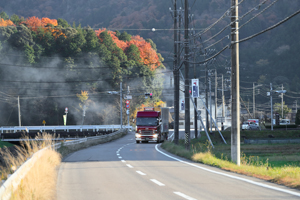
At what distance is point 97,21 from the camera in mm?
139000

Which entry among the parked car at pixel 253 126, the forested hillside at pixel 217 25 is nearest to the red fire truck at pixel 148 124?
the parked car at pixel 253 126

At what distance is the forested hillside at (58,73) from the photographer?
76.6m

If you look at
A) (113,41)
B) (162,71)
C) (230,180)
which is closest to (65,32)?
(113,41)

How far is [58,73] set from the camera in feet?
260

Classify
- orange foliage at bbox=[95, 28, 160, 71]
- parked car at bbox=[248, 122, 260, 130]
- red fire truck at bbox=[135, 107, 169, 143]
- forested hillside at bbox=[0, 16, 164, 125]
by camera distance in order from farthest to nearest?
1. orange foliage at bbox=[95, 28, 160, 71]
2. forested hillside at bbox=[0, 16, 164, 125]
3. parked car at bbox=[248, 122, 260, 130]
4. red fire truck at bbox=[135, 107, 169, 143]

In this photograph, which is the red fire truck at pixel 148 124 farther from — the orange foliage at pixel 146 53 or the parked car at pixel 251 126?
the orange foliage at pixel 146 53

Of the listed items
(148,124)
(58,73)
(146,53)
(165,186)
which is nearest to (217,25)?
(146,53)

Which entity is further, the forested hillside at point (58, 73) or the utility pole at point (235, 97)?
the forested hillside at point (58, 73)

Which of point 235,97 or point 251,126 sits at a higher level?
point 235,97

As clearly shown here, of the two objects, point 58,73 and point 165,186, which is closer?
point 165,186

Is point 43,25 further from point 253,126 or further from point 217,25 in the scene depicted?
point 217,25

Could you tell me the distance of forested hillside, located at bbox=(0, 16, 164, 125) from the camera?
3017 inches

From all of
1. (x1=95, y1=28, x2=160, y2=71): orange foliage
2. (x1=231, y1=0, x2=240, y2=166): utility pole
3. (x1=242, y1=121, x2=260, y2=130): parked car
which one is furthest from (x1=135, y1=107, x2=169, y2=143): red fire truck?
(x1=95, y1=28, x2=160, y2=71): orange foliage

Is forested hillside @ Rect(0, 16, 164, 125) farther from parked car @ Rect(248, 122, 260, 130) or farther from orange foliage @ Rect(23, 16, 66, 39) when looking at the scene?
parked car @ Rect(248, 122, 260, 130)
